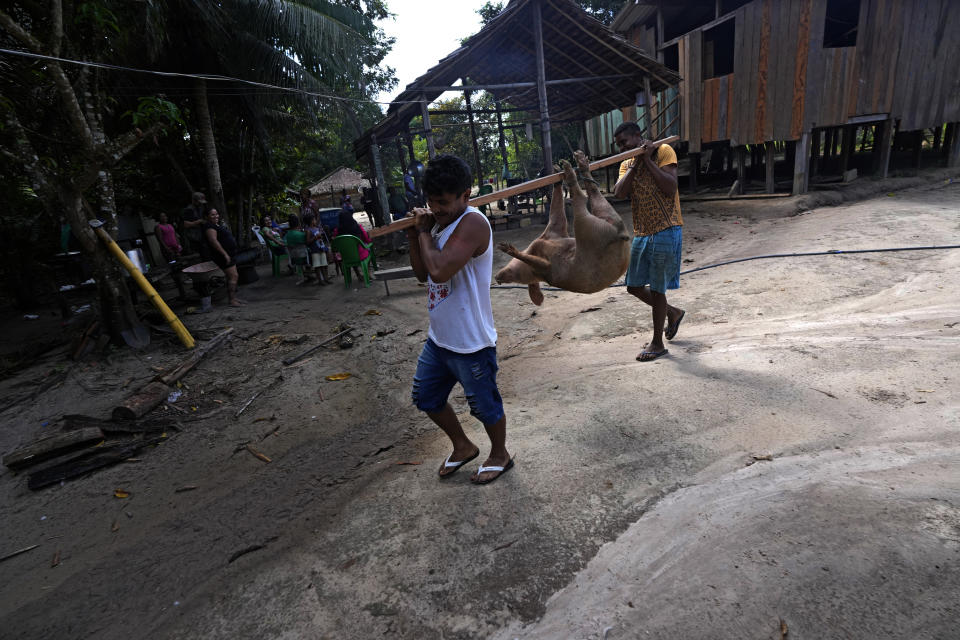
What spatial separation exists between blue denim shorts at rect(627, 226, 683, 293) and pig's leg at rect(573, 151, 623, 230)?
70cm

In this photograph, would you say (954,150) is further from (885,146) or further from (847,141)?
(885,146)

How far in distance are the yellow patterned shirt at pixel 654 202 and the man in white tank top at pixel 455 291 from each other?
6.44ft

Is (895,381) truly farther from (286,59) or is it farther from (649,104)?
(286,59)

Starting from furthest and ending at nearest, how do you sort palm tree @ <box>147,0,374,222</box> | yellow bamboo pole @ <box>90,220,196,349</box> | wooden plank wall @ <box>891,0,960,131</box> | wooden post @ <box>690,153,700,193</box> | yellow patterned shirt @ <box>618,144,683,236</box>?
wooden post @ <box>690,153,700,193</box> < palm tree @ <box>147,0,374,222</box> < wooden plank wall @ <box>891,0,960,131</box> < yellow bamboo pole @ <box>90,220,196,349</box> < yellow patterned shirt @ <box>618,144,683,236</box>

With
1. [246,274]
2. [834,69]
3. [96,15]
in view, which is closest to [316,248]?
[246,274]

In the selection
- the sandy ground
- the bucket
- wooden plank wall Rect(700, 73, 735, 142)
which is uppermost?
wooden plank wall Rect(700, 73, 735, 142)

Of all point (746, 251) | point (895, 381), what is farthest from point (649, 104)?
point (895, 381)

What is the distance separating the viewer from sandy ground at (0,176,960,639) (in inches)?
68.4

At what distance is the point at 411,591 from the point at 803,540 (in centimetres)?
160

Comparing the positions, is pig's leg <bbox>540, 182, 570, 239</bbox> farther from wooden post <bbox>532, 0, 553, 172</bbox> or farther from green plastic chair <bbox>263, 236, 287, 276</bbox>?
green plastic chair <bbox>263, 236, 287, 276</bbox>

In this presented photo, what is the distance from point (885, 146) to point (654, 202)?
1204 centimetres

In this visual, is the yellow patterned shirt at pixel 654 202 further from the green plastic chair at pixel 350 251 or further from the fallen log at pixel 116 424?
the green plastic chair at pixel 350 251

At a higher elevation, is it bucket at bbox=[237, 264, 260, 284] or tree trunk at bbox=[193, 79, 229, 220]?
tree trunk at bbox=[193, 79, 229, 220]

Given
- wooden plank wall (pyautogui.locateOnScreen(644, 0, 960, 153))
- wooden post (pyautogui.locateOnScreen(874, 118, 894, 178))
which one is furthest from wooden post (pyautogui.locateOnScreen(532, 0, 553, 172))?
wooden post (pyautogui.locateOnScreen(874, 118, 894, 178))
